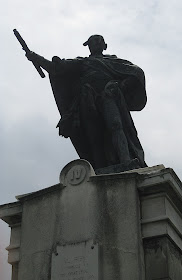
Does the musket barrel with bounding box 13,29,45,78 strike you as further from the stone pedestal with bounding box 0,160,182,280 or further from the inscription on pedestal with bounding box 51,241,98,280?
the inscription on pedestal with bounding box 51,241,98,280

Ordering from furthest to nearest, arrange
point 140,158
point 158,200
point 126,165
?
point 140,158 → point 126,165 → point 158,200

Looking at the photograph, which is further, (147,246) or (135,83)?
(135,83)

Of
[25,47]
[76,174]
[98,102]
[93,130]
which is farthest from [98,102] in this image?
[76,174]

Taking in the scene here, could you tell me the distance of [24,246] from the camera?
6.22m

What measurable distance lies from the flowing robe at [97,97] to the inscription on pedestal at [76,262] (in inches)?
75.2

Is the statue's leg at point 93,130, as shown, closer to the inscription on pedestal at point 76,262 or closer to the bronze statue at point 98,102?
the bronze statue at point 98,102

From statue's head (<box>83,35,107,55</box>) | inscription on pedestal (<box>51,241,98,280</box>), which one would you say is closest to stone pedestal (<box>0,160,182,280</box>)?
inscription on pedestal (<box>51,241,98,280</box>)

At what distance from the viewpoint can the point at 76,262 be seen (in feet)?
18.6

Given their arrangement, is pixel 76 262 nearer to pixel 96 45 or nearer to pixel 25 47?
pixel 25 47

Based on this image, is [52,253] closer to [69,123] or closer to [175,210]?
[175,210]

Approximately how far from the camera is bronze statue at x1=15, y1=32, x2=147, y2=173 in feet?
24.6

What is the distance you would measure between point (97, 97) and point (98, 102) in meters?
0.07

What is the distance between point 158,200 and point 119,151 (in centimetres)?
144

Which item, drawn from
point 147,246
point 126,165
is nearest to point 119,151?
point 126,165
